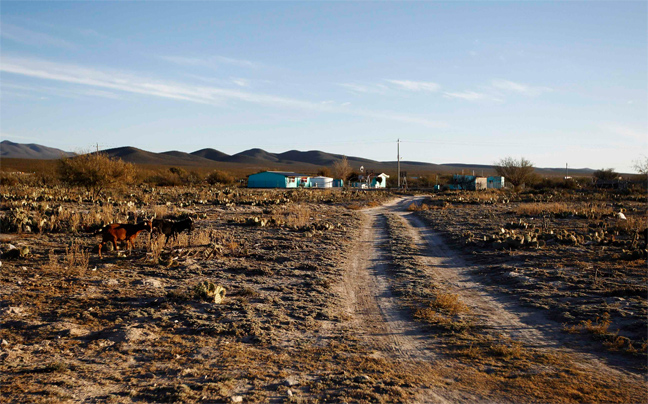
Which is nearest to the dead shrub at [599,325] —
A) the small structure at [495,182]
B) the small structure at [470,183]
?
the small structure at [470,183]

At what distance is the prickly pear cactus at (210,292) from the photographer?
28.4 ft

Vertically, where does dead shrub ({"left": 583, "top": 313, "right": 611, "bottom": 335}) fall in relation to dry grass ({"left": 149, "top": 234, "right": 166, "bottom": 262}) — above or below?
below

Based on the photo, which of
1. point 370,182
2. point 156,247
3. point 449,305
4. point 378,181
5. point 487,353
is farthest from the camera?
point 378,181

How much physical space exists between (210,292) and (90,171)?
94.7 ft

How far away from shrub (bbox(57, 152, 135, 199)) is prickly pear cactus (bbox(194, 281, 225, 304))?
89.4 ft

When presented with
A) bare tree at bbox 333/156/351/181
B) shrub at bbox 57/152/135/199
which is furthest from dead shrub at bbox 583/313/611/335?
bare tree at bbox 333/156/351/181

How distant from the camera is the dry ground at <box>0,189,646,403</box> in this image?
530 cm

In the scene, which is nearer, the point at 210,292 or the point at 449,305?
the point at 210,292

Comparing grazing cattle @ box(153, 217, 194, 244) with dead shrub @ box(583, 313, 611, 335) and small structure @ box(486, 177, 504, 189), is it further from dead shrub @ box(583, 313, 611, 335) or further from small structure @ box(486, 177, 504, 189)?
small structure @ box(486, 177, 504, 189)

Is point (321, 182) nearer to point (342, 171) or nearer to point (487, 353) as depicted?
point (342, 171)

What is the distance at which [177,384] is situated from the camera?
5.28m

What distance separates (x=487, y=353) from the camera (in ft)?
21.5

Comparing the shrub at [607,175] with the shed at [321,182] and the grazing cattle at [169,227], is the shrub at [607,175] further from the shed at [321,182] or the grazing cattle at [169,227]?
the grazing cattle at [169,227]

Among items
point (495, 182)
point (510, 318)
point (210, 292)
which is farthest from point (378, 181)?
point (210, 292)
